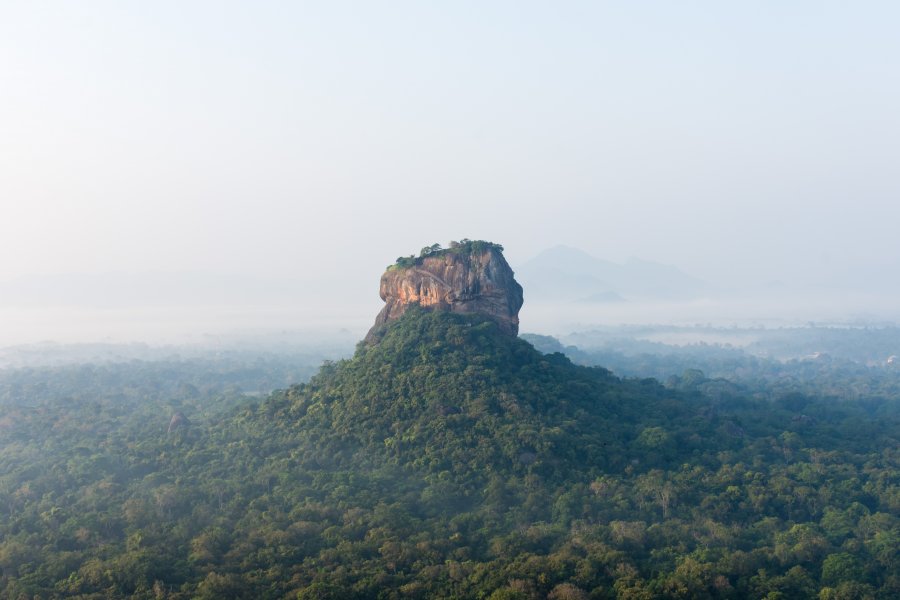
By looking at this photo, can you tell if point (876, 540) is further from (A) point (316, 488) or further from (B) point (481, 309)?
(B) point (481, 309)

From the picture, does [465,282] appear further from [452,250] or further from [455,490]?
[455,490]

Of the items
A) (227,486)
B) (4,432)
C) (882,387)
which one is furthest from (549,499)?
(882,387)

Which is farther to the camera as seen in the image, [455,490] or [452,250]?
[452,250]

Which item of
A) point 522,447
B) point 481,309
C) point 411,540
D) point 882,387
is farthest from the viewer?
point 882,387

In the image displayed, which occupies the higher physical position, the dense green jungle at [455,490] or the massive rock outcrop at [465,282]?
the massive rock outcrop at [465,282]

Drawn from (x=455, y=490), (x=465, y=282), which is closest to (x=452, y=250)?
(x=465, y=282)

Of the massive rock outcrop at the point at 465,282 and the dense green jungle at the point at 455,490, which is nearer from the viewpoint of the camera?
the dense green jungle at the point at 455,490
